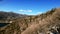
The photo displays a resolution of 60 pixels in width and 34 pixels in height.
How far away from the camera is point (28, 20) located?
1595cm

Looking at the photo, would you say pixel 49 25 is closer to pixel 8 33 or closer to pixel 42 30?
pixel 42 30

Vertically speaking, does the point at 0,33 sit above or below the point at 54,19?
below

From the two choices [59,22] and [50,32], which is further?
[59,22]

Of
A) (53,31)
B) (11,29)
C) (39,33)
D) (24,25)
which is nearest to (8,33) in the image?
(11,29)

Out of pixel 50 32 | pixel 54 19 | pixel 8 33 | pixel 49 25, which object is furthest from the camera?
pixel 8 33

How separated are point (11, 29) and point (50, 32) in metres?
5.53

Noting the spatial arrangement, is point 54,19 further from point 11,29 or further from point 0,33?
point 0,33

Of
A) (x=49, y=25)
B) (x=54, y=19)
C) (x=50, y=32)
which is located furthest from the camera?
(x=54, y=19)

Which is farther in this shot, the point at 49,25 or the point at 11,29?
the point at 11,29

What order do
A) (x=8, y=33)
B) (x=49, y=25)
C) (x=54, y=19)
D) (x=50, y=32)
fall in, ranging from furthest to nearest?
(x=8, y=33)
(x=54, y=19)
(x=49, y=25)
(x=50, y=32)

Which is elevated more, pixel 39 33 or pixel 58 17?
pixel 58 17

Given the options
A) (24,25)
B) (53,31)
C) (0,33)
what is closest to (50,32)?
(53,31)

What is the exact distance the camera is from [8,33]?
15.3m

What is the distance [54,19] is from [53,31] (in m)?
2.01
